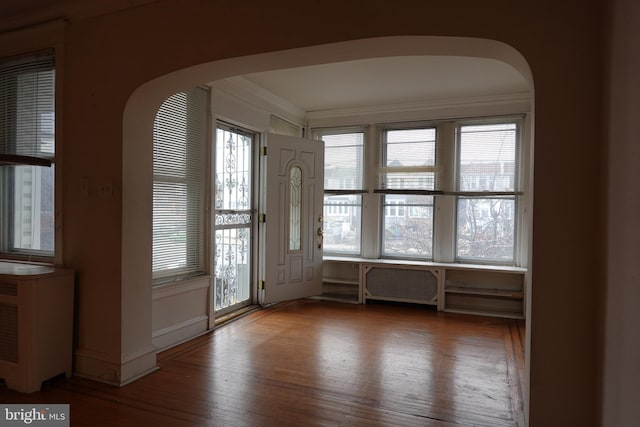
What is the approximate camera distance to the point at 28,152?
3.20 meters

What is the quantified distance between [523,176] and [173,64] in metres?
4.22

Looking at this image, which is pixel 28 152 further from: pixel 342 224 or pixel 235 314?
pixel 342 224

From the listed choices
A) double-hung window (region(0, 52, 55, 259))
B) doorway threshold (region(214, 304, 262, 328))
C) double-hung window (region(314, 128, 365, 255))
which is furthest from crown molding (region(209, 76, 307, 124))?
doorway threshold (region(214, 304, 262, 328))

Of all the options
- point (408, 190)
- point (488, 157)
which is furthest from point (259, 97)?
point (488, 157)

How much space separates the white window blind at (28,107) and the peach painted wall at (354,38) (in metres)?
0.29

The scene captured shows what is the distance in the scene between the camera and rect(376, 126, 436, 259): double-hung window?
5.33m

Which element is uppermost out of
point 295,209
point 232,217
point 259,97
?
point 259,97

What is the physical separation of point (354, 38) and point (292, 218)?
3.35 metres

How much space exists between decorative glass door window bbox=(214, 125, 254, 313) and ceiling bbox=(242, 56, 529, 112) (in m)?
0.79

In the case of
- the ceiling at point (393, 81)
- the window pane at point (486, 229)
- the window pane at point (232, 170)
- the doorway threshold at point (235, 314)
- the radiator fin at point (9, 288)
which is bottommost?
the doorway threshold at point (235, 314)

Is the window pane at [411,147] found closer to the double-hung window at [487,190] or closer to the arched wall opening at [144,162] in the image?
the double-hung window at [487,190]

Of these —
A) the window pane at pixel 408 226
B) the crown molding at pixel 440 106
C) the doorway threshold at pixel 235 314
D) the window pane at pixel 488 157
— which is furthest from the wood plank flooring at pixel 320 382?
the crown molding at pixel 440 106

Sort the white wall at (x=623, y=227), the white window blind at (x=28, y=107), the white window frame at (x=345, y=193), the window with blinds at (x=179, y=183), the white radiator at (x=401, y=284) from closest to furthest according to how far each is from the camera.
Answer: the white wall at (x=623, y=227)
the white window blind at (x=28, y=107)
the window with blinds at (x=179, y=183)
the white radiator at (x=401, y=284)
the white window frame at (x=345, y=193)

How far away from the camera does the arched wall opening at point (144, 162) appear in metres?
2.43
